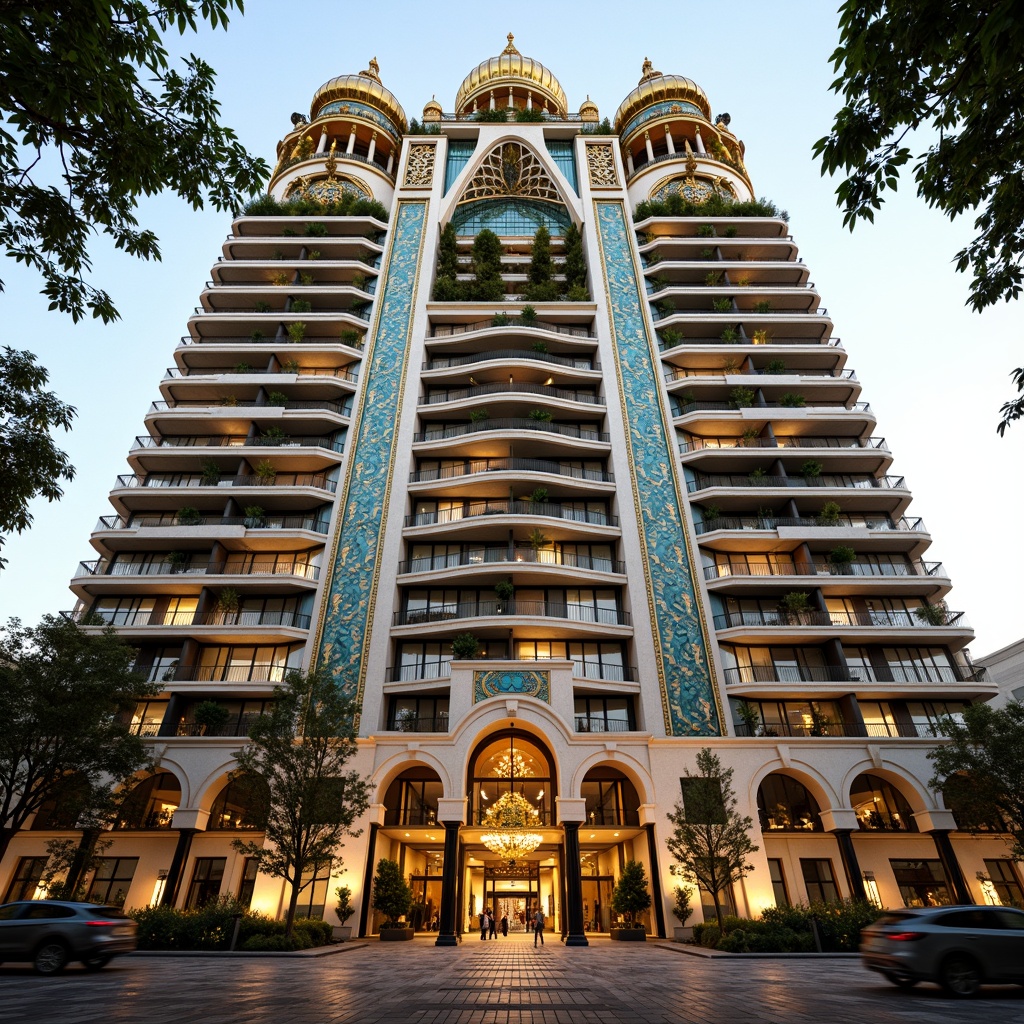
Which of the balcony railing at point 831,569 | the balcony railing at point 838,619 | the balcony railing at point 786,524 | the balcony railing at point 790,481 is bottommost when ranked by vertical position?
the balcony railing at point 838,619

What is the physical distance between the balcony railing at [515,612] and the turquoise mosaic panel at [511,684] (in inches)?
163

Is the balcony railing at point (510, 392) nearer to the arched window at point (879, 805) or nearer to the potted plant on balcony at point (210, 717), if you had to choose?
the potted plant on balcony at point (210, 717)

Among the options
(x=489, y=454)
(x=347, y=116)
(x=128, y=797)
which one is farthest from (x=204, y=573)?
(x=347, y=116)

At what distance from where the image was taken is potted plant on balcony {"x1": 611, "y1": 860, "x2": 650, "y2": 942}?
83.7 ft

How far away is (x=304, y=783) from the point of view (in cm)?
2202

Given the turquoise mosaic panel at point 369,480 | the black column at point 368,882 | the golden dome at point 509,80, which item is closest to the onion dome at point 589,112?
the golden dome at point 509,80

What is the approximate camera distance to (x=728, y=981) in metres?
12.7

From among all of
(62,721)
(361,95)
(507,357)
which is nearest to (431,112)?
(361,95)

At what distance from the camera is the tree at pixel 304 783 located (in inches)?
843

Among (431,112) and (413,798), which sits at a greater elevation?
(431,112)

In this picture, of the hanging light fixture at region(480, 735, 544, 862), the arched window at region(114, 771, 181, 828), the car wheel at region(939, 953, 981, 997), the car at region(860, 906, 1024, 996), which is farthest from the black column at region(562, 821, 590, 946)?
the arched window at region(114, 771, 181, 828)

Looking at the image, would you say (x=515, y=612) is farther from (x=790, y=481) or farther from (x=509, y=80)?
(x=509, y=80)

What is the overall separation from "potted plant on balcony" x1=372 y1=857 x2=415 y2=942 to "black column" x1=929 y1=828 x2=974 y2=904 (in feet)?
74.1

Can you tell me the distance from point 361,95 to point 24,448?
55.3 meters
